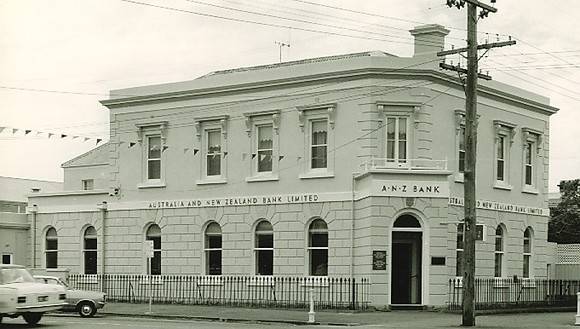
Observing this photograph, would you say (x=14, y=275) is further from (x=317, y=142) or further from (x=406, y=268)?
(x=406, y=268)

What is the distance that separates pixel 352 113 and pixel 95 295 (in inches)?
432

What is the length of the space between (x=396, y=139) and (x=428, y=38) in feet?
14.4

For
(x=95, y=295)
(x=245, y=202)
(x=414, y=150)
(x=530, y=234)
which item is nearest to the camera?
(x=95, y=295)

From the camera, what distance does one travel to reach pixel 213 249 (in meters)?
40.0

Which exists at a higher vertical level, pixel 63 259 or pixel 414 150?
pixel 414 150

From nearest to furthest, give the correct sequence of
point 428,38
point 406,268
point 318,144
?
point 406,268
point 318,144
point 428,38

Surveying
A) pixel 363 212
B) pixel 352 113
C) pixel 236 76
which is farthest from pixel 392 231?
pixel 236 76

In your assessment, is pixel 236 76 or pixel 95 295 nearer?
pixel 95 295

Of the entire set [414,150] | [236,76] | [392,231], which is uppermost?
[236,76]

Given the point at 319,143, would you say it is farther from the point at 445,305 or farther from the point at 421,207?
the point at 445,305

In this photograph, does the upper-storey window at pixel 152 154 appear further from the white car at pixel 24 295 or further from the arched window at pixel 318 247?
the white car at pixel 24 295

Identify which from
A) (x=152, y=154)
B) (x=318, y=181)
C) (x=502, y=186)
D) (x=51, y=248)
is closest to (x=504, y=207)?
(x=502, y=186)

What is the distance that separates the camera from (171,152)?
4091cm

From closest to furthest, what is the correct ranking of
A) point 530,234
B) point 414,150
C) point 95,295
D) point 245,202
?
point 95,295 → point 414,150 → point 245,202 → point 530,234
